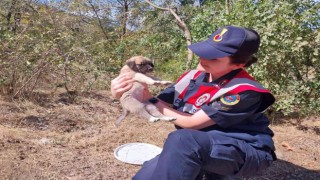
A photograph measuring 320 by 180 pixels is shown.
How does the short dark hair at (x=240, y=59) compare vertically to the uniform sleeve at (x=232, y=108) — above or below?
above

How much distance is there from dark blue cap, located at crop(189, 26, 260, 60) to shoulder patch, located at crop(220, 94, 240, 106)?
22 cm

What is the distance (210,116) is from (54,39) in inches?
161

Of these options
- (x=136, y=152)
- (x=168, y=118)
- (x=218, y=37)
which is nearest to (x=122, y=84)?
(x=168, y=118)

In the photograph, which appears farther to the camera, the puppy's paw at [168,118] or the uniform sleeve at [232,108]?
the puppy's paw at [168,118]

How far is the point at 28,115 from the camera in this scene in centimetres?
477

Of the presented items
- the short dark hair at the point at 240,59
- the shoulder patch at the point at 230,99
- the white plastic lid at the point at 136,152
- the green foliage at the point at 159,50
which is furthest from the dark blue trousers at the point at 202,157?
the green foliage at the point at 159,50

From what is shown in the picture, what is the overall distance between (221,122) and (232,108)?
9 cm

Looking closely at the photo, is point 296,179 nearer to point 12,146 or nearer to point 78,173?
point 78,173

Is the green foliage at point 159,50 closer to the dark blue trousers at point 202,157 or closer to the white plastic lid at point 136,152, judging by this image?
the white plastic lid at point 136,152

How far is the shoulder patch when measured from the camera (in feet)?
6.17

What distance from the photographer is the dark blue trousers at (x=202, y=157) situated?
5.63 ft

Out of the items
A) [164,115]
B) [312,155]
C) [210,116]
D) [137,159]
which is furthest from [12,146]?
[312,155]

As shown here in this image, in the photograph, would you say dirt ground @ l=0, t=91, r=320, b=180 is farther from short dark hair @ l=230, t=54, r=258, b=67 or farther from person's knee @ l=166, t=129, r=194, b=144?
short dark hair @ l=230, t=54, r=258, b=67

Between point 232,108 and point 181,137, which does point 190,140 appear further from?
point 232,108
